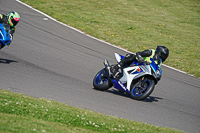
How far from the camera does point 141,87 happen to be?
8.52 m

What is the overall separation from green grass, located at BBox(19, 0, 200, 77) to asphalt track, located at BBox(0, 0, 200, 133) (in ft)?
7.29

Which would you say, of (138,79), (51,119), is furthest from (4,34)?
(51,119)

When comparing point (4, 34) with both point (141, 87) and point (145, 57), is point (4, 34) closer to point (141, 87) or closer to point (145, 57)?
point (145, 57)

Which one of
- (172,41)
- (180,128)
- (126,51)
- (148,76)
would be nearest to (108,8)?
(172,41)

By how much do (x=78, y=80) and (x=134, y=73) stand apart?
2.15 meters

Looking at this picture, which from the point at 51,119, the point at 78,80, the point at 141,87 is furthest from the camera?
the point at 78,80

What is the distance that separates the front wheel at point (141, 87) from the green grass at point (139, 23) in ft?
20.3

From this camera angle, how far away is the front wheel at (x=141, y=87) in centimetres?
829

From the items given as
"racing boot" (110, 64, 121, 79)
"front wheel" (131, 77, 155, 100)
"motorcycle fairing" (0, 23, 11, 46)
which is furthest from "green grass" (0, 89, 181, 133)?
"motorcycle fairing" (0, 23, 11, 46)

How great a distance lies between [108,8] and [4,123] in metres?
22.7

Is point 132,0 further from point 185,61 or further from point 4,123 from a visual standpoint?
point 4,123

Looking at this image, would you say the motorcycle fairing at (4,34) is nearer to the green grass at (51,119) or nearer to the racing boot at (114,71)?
the green grass at (51,119)

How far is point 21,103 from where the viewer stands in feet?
20.4

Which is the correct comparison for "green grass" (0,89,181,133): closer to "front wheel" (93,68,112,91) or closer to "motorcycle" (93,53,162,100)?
"motorcycle" (93,53,162,100)
